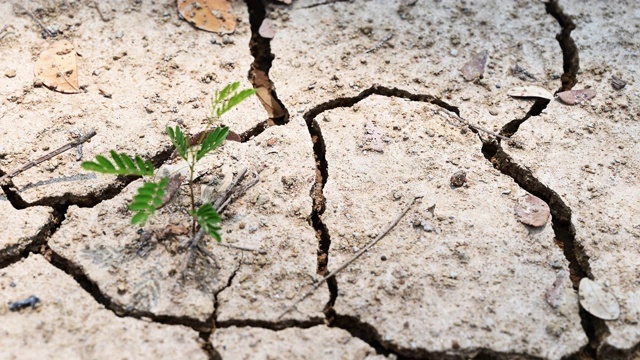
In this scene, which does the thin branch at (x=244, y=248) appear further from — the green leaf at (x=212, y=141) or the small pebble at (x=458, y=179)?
the small pebble at (x=458, y=179)

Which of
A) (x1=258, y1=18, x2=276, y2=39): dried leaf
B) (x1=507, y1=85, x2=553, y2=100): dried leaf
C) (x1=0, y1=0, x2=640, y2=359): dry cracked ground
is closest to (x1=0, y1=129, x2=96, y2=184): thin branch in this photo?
(x1=0, y1=0, x2=640, y2=359): dry cracked ground

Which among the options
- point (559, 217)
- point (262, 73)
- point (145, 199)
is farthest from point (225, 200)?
point (559, 217)

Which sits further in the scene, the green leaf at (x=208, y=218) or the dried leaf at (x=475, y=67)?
the dried leaf at (x=475, y=67)

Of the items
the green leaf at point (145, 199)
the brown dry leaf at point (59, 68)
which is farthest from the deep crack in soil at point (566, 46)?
the brown dry leaf at point (59, 68)

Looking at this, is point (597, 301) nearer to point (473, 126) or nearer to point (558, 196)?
point (558, 196)

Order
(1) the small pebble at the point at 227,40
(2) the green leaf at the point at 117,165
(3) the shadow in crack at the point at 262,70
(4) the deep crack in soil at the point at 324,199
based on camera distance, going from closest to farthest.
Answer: (2) the green leaf at the point at 117,165 → (4) the deep crack in soil at the point at 324,199 → (3) the shadow in crack at the point at 262,70 → (1) the small pebble at the point at 227,40

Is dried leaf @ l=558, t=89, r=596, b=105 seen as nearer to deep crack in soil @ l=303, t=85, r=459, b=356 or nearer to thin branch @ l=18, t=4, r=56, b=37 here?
deep crack in soil @ l=303, t=85, r=459, b=356

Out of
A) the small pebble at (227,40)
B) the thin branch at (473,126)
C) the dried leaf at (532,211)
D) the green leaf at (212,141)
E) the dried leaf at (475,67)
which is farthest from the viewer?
the small pebble at (227,40)

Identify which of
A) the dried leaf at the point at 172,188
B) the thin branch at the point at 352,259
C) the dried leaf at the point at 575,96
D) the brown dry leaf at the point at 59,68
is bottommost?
the thin branch at the point at 352,259

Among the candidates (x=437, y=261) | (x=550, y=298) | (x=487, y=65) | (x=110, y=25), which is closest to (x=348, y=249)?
(x=437, y=261)
